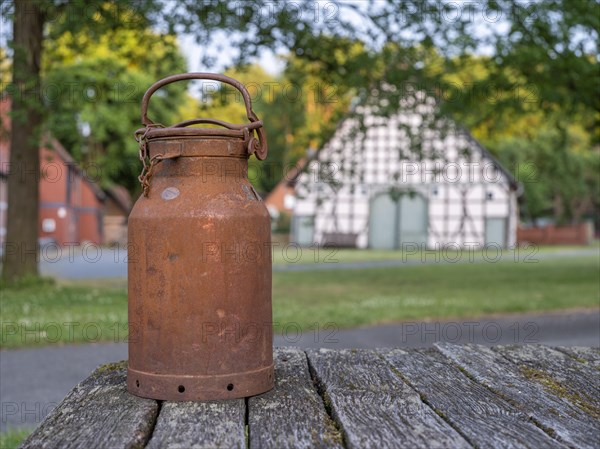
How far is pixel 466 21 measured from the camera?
1159cm

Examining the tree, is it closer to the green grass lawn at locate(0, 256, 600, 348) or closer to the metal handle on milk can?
the green grass lawn at locate(0, 256, 600, 348)

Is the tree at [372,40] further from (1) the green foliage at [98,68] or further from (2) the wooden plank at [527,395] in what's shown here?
(2) the wooden plank at [527,395]

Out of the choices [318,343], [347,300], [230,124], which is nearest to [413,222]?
[347,300]

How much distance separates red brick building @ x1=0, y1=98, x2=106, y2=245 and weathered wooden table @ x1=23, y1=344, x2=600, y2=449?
2710 cm

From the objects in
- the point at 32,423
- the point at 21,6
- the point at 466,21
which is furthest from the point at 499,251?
the point at 32,423

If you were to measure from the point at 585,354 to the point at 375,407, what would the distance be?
111cm

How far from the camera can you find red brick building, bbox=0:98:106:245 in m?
30.5

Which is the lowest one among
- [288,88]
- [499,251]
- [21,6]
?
[499,251]

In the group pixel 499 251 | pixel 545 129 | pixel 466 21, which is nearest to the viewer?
pixel 466 21

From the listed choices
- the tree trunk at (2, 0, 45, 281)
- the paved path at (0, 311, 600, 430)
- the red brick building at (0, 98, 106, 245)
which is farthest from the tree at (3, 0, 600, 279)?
the red brick building at (0, 98, 106, 245)

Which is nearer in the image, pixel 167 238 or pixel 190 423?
pixel 190 423

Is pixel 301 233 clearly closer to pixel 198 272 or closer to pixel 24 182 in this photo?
pixel 24 182

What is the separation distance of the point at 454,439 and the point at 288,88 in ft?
41.0

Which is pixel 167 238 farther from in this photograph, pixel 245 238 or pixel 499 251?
pixel 499 251
